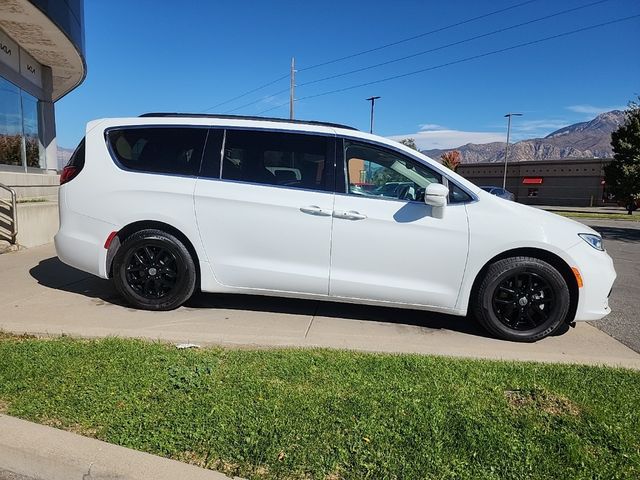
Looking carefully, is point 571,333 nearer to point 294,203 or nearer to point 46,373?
point 294,203

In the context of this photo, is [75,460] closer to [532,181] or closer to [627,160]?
[627,160]

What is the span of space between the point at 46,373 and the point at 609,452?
348cm

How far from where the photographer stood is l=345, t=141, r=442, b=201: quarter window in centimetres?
432

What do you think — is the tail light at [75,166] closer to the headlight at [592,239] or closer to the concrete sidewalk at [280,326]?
the concrete sidewalk at [280,326]

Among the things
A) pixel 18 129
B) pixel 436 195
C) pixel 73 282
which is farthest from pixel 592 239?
pixel 18 129

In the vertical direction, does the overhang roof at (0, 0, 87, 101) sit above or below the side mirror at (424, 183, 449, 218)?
above

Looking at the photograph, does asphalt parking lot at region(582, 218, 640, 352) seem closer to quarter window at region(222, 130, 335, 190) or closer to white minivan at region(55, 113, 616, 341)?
white minivan at region(55, 113, 616, 341)

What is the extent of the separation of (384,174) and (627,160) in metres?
30.3

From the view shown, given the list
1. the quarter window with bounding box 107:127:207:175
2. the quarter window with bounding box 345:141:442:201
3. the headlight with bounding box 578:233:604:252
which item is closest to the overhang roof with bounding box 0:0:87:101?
the quarter window with bounding box 107:127:207:175

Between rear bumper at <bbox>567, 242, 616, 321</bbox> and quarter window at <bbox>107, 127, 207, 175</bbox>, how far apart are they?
3.64 meters

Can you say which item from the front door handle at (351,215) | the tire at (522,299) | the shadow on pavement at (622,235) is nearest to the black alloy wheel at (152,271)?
the front door handle at (351,215)

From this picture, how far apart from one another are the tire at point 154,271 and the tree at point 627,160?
100ft

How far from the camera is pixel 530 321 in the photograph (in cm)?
424

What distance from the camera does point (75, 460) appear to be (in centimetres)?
232
